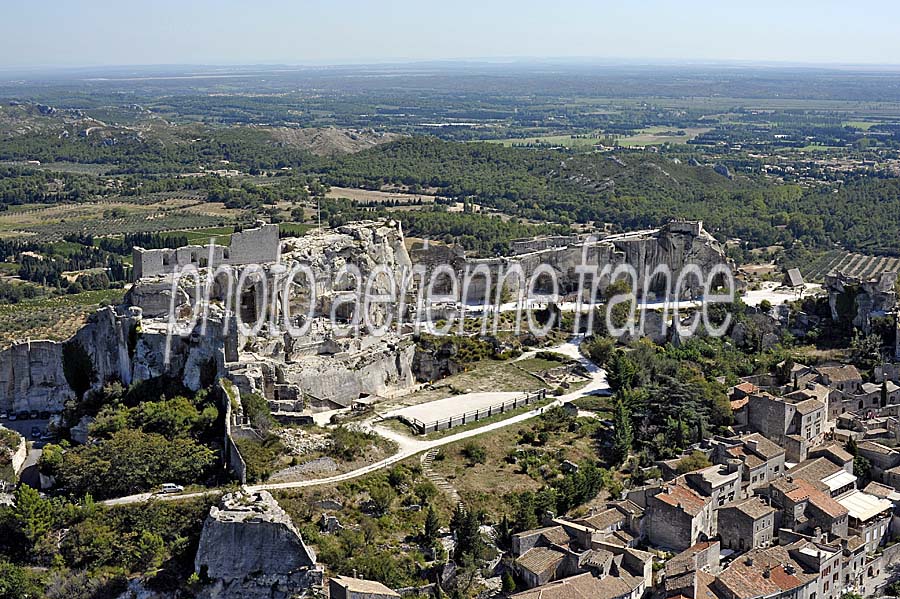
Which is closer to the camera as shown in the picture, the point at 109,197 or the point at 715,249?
the point at 715,249

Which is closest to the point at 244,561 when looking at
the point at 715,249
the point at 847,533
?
the point at 847,533

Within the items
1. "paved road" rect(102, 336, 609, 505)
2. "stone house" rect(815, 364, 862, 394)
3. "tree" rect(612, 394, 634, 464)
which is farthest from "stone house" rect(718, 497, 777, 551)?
"stone house" rect(815, 364, 862, 394)

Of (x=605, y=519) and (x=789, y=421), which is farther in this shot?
(x=789, y=421)

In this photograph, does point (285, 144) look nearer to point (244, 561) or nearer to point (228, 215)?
point (228, 215)

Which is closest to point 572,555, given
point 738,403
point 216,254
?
point 738,403

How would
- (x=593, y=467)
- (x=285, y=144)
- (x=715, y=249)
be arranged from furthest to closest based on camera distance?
(x=285, y=144), (x=715, y=249), (x=593, y=467)

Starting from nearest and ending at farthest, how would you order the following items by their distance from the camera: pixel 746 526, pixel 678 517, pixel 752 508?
pixel 678 517 → pixel 746 526 → pixel 752 508

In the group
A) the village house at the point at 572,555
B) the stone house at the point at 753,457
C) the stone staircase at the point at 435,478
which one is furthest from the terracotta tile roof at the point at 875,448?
the stone staircase at the point at 435,478

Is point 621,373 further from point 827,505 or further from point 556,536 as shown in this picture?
point 556,536
